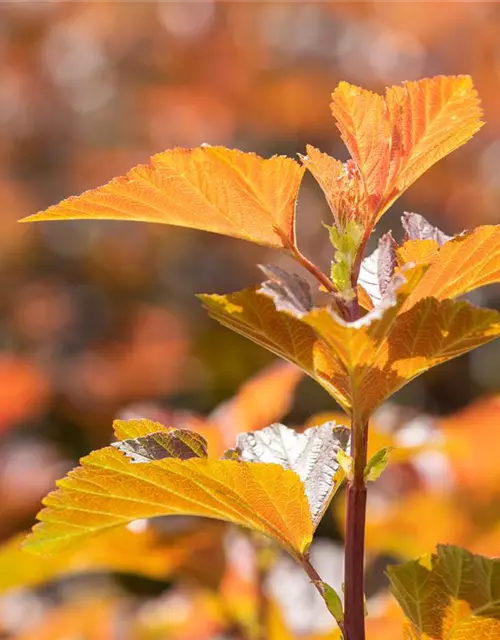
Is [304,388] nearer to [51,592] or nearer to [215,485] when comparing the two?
[51,592]

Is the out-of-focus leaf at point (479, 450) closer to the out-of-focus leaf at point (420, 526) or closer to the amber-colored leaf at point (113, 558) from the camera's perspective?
the out-of-focus leaf at point (420, 526)

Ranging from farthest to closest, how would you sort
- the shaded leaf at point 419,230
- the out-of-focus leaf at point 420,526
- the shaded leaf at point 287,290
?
the out-of-focus leaf at point 420,526 < the shaded leaf at point 419,230 < the shaded leaf at point 287,290

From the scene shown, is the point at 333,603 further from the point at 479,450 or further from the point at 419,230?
the point at 479,450

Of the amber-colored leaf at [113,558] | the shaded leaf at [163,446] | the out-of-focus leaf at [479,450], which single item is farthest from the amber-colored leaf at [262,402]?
the shaded leaf at [163,446]

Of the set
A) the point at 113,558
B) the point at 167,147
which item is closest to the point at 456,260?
the point at 113,558

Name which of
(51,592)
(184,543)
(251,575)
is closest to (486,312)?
(184,543)
